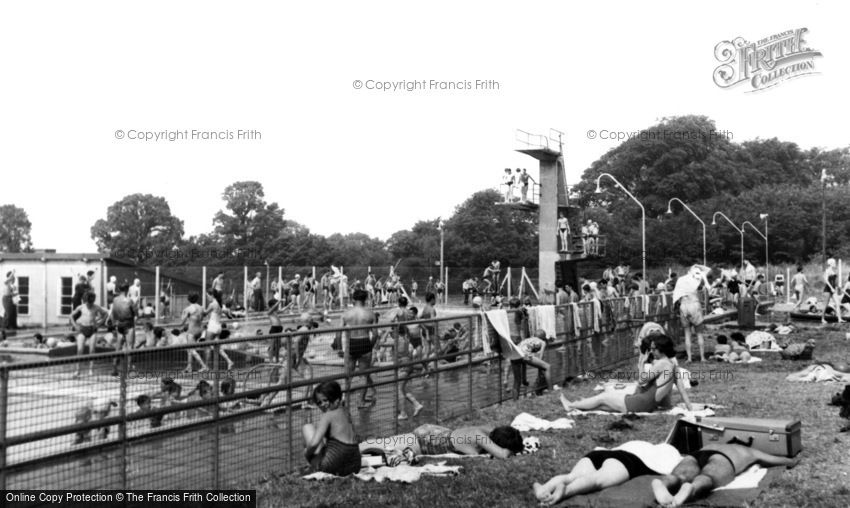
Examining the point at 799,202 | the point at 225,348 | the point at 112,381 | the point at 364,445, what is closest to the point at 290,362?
the point at 225,348

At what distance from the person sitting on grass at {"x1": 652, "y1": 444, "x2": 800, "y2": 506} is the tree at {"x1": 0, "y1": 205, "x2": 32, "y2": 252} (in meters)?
117

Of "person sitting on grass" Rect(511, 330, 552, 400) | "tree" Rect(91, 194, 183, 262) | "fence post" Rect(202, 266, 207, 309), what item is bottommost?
"person sitting on grass" Rect(511, 330, 552, 400)

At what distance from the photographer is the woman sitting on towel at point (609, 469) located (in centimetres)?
696

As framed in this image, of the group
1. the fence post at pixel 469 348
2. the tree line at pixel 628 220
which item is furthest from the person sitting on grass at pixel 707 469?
the tree line at pixel 628 220

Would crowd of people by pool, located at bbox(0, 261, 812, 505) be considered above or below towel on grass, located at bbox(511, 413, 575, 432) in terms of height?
above

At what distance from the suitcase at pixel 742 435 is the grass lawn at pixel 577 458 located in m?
0.27

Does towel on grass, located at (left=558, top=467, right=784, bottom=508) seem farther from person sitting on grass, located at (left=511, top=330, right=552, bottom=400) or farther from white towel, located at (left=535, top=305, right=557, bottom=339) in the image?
white towel, located at (left=535, top=305, right=557, bottom=339)

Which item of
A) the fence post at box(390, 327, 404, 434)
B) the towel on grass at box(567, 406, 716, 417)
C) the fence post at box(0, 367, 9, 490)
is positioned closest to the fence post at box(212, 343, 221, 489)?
the fence post at box(0, 367, 9, 490)

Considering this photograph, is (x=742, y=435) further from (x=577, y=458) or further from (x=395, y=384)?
(x=395, y=384)

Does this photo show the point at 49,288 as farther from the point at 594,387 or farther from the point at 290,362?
the point at 290,362

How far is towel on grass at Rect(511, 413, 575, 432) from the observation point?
1055 centimetres

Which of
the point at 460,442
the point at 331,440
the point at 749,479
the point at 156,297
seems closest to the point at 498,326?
the point at 460,442

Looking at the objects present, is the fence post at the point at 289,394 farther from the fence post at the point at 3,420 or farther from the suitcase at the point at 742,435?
the suitcase at the point at 742,435

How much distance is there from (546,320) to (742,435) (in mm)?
6650
